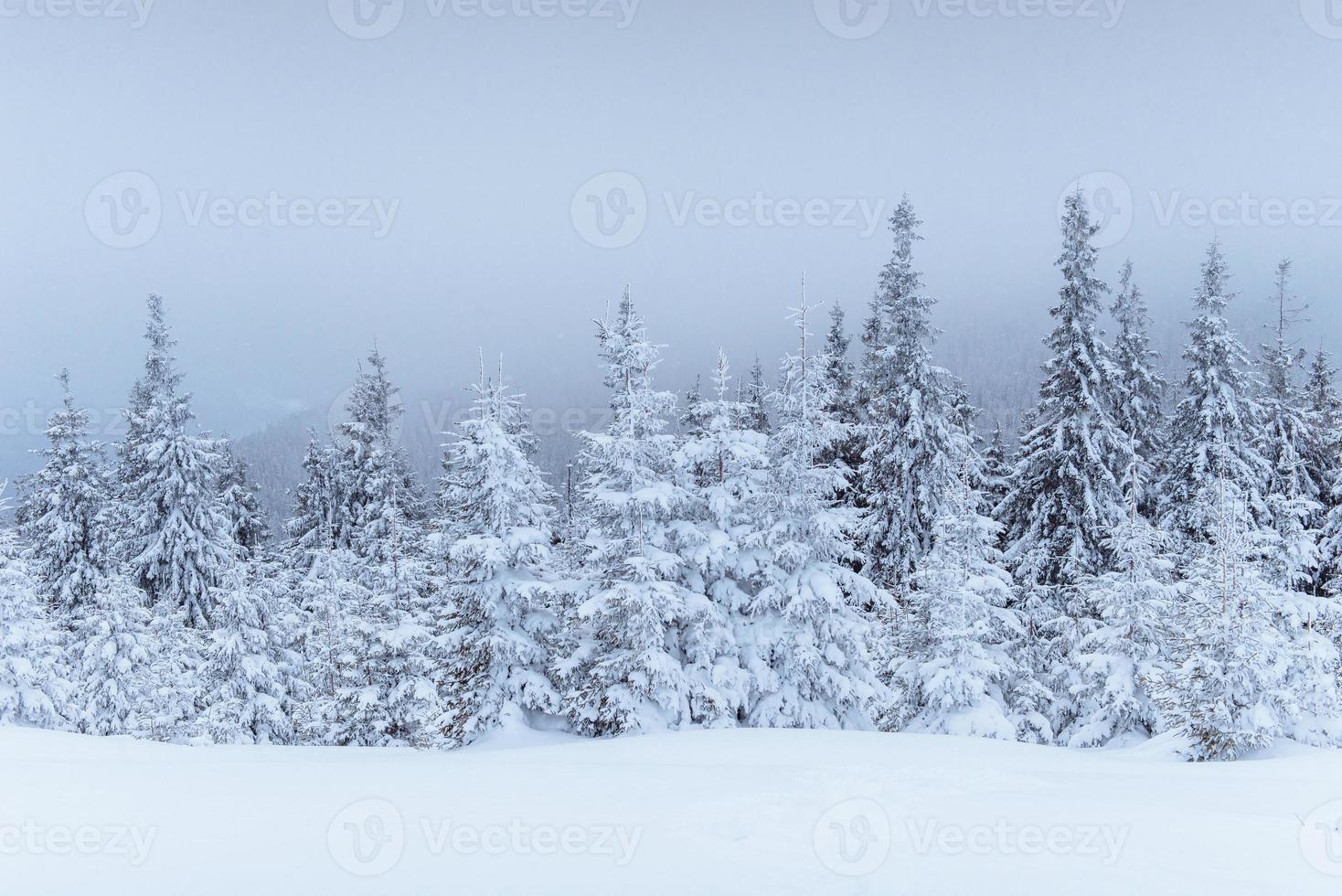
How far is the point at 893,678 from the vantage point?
18.5 m

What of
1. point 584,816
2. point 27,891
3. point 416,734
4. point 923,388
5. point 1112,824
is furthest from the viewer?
point 923,388

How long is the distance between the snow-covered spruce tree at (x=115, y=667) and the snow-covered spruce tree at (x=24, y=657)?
4.53 feet

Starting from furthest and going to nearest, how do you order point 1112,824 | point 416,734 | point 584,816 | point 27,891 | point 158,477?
point 158,477 < point 416,734 < point 584,816 < point 1112,824 < point 27,891

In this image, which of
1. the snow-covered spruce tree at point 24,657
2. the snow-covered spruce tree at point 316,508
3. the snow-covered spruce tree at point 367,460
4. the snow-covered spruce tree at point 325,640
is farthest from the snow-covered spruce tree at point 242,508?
the snow-covered spruce tree at point 24,657

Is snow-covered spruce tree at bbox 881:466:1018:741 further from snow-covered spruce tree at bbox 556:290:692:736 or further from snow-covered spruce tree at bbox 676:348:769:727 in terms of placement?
snow-covered spruce tree at bbox 556:290:692:736

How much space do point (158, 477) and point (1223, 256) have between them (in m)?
41.4

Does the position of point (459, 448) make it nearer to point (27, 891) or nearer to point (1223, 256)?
point (27, 891)

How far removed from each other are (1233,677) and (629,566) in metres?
10.8

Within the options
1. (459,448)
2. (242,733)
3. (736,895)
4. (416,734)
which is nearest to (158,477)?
(242,733)

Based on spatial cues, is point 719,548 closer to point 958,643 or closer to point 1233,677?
point 958,643

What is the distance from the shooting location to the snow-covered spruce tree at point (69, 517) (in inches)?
1153
